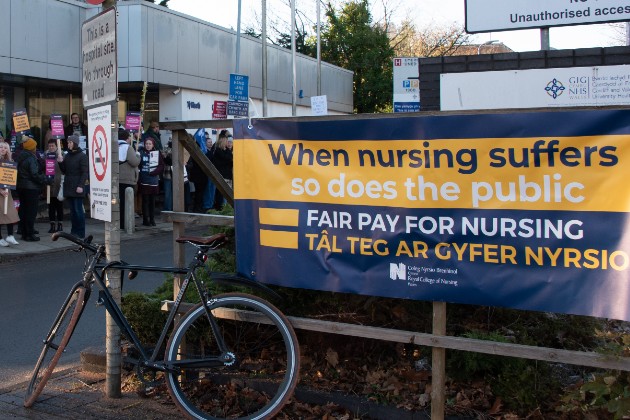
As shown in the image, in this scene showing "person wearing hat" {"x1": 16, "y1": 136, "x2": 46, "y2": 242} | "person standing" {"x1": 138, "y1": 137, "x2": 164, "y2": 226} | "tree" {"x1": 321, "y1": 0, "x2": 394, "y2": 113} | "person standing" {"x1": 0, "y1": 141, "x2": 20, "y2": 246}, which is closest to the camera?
"person standing" {"x1": 0, "y1": 141, "x2": 20, "y2": 246}

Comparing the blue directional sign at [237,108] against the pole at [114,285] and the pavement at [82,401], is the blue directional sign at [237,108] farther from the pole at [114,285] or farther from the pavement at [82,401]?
the pole at [114,285]

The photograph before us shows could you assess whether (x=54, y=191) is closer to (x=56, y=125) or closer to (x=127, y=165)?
(x=127, y=165)

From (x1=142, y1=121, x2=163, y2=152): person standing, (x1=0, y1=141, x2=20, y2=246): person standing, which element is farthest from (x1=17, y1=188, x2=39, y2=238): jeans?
(x1=142, y1=121, x2=163, y2=152): person standing

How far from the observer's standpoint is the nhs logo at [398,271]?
408cm

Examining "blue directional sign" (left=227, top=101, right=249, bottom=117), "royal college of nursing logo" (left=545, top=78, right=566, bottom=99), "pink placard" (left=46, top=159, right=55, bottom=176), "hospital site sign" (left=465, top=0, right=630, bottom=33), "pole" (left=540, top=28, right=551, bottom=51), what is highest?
"blue directional sign" (left=227, top=101, right=249, bottom=117)

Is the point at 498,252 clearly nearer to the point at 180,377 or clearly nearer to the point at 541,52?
the point at 180,377

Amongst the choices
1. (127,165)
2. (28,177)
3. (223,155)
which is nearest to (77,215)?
(28,177)

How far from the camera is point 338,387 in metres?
4.67

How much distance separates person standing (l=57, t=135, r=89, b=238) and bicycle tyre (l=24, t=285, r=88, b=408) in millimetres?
8876

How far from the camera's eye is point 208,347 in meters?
4.86

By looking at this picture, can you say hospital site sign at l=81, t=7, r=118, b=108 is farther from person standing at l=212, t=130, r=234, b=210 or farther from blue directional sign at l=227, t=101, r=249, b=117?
blue directional sign at l=227, t=101, r=249, b=117

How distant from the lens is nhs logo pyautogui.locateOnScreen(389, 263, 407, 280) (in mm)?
4078

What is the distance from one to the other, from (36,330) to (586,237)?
5737 mm

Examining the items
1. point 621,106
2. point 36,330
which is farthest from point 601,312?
point 36,330
